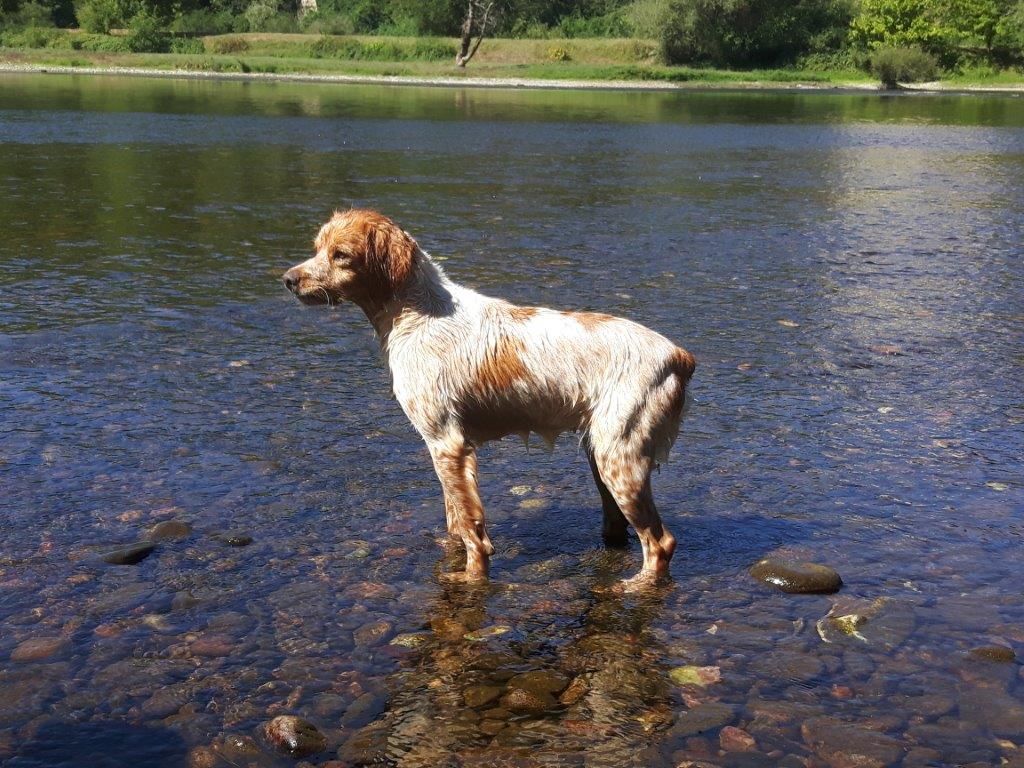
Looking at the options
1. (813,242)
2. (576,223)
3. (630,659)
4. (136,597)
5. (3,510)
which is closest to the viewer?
(630,659)

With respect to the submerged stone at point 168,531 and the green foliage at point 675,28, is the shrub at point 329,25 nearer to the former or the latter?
the green foliage at point 675,28

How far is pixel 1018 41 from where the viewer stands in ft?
301

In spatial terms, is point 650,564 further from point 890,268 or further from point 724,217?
point 724,217

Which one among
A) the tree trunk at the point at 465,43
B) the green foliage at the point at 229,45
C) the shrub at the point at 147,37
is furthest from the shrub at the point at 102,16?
the tree trunk at the point at 465,43

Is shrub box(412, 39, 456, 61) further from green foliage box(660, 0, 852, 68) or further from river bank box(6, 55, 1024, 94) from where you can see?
green foliage box(660, 0, 852, 68)

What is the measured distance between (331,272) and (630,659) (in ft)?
8.62

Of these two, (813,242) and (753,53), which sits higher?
(753,53)

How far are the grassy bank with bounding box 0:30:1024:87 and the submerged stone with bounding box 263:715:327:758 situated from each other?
256 ft

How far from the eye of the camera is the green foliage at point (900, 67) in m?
82.6

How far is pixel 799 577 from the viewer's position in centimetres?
671

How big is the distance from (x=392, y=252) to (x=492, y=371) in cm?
86

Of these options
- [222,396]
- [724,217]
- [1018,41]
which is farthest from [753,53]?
[222,396]

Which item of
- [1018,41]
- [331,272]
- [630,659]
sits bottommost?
[630,659]

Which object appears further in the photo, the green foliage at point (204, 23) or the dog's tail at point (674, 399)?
the green foliage at point (204, 23)
